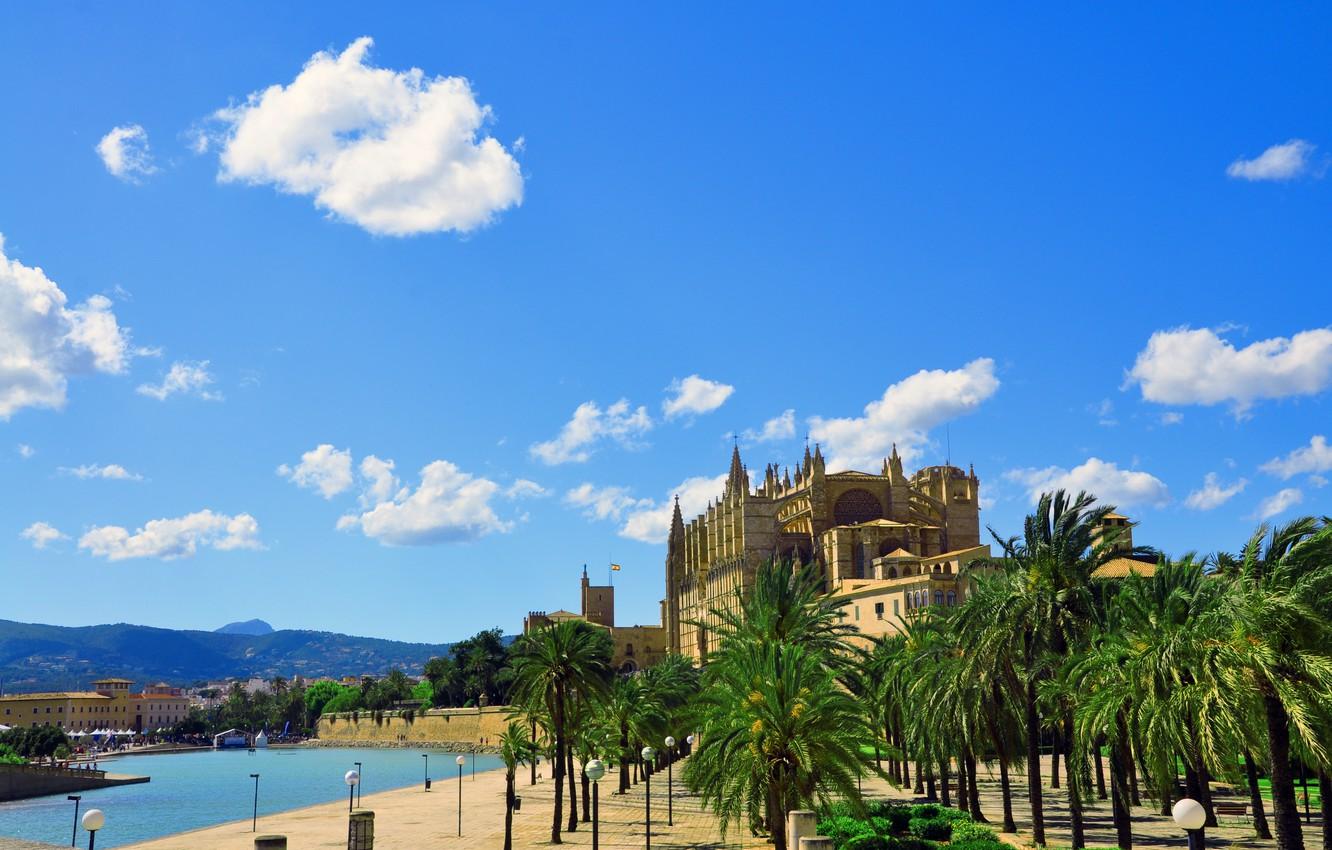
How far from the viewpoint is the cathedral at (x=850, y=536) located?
258 ft

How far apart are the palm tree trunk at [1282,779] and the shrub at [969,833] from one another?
5815mm

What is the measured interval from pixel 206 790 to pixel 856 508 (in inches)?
2241

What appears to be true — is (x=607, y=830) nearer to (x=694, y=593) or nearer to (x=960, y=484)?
(x=960, y=484)

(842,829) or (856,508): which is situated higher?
(856,508)

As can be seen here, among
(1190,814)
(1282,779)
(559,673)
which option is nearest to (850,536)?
(559,673)

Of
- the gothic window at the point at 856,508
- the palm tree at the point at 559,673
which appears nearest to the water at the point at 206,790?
the palm tree at the point at 559,673

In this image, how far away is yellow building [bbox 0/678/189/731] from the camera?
14625cm

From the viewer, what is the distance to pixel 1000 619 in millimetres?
25234

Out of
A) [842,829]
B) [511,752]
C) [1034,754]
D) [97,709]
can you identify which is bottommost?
[842,829]

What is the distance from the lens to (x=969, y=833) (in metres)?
24.9

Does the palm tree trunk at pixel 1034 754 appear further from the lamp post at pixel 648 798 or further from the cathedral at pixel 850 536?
the cathedral at pixel 850 536

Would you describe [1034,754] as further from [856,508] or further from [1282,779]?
[856,508]

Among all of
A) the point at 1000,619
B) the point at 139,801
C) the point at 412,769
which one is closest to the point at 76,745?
the point at 412,769

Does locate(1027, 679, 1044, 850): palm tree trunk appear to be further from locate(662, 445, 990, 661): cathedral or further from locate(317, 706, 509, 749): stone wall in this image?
locate(317, 706, 509, 749): stone wall
